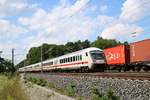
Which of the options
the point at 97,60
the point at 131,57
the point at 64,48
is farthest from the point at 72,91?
the point at 64,48

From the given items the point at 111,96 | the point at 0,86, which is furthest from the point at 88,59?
the point at 111,96

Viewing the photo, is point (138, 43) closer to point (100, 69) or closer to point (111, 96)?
point (100, 69)

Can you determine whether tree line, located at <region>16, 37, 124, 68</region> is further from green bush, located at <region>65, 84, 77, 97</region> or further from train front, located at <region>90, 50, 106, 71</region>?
green bush, located at <region>65, 84, 77, 97</region>

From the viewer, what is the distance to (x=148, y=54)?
108 ft

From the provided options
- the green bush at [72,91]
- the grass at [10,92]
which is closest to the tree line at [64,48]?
the grass at [10,92]

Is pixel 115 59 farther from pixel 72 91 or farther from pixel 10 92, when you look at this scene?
pixel 72 91

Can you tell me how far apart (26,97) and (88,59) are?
35.2ft

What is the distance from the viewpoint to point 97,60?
33844 millimetres

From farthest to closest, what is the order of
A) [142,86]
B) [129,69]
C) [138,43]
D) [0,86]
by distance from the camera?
[129,69]
[138,43]
[0,86]
[142,86]

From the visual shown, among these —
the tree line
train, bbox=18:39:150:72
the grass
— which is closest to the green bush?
the grass

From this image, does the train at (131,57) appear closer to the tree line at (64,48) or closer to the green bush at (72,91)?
the green bush at (72,91)

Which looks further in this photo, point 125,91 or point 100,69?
point 100,69

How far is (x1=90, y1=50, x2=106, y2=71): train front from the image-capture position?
33306 mm

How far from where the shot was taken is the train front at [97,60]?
109ft
